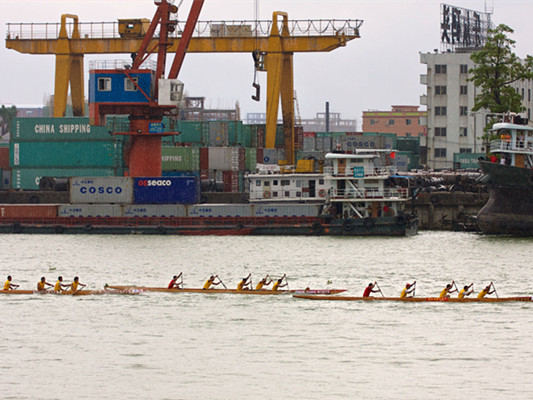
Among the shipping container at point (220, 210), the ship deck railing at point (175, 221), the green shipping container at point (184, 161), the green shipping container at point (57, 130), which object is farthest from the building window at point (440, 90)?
the shipping container at point (220, 210)

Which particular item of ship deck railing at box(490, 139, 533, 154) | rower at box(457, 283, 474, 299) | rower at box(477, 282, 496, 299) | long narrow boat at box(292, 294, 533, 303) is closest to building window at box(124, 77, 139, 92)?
ship deck railing at box(490, 139, 533, 154)

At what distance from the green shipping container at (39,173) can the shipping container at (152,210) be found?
31.6 ft

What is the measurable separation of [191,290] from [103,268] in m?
11.2

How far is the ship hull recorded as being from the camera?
65175 millimetres

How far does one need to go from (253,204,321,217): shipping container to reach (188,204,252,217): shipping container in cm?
70

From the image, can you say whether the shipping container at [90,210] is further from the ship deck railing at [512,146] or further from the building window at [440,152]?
the building window at [440,152]

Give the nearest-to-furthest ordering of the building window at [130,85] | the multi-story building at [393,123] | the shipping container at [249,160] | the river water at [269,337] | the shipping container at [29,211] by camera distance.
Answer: the river water at [269,337], the shipping container at [29,211], the building window at [130,85], the shipping container at [249,160], the multi-story building at [393,123]

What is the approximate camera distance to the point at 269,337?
117 feet

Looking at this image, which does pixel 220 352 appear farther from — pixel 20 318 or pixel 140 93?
pixel 140 93

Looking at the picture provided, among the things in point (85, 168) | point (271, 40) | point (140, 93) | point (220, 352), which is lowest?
point (220, 352)

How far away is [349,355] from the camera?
1307 inches

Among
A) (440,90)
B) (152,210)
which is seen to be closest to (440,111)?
(440,90)

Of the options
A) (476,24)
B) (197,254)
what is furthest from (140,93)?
(476,24)

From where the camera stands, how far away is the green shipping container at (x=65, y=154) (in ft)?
255
